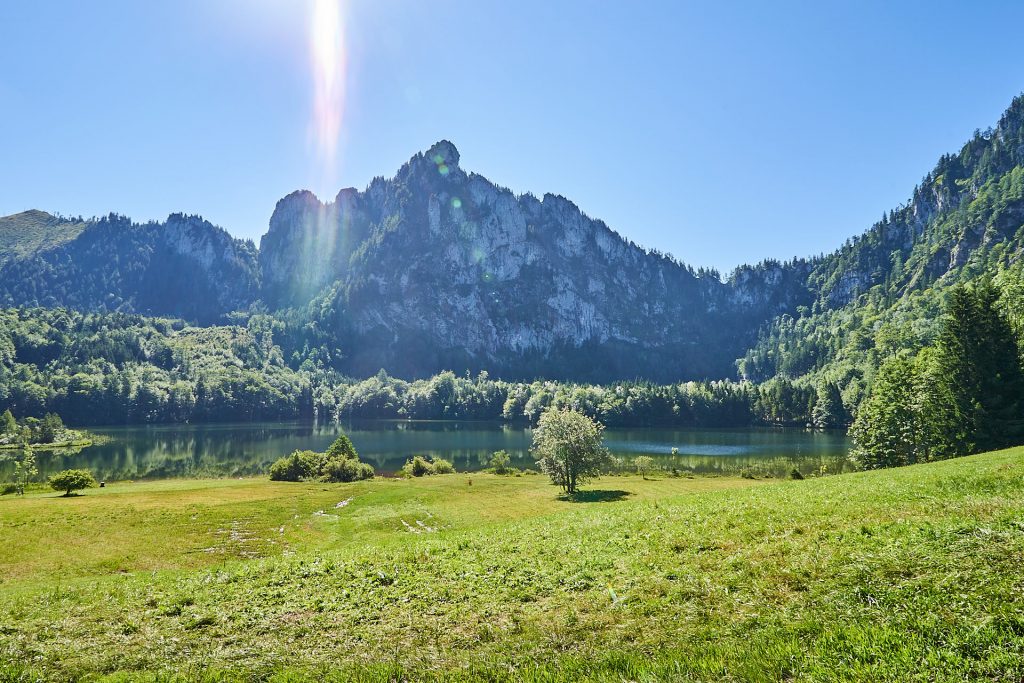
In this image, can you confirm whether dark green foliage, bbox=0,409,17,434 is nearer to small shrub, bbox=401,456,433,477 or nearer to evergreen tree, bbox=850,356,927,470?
small shrub, bbox=401,456,433,477

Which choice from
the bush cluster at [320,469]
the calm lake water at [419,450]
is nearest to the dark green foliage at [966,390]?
the calm lake water at [419,450]

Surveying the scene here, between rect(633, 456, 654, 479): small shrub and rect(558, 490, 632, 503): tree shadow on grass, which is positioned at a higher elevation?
rect(558, 490, 632, 503): tree shadow on grass

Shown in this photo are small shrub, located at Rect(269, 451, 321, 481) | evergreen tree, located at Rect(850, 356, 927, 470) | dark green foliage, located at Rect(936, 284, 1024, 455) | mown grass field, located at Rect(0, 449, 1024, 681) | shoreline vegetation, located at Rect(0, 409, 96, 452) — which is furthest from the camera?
shoreline vegetation, located at Rect(0, 409, 96, 452)

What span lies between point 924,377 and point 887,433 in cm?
979

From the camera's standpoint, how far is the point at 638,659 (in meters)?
11.3

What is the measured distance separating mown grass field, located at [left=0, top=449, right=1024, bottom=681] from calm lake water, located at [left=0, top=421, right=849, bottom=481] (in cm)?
8404

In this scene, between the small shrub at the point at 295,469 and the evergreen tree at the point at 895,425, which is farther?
the small shrub at the point at 295,469

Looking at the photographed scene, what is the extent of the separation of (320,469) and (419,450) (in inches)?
2192

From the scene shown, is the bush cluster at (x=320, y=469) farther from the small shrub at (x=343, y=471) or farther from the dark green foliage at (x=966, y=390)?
the dark green foliage at (x=966, y=390)

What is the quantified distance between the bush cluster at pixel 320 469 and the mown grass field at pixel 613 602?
59.0 m

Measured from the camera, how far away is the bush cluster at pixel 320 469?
8689 centimetres

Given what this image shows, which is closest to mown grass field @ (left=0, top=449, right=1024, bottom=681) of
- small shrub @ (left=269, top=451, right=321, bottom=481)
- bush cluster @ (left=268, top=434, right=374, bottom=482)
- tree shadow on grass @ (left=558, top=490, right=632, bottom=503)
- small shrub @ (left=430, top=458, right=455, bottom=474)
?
tree shadow on grass @ (left=558, top=490, right=632, bottom=503)

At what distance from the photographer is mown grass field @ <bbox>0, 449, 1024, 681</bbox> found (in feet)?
34.4

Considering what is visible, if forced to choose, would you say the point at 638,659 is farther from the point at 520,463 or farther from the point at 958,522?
the point at 520,463
